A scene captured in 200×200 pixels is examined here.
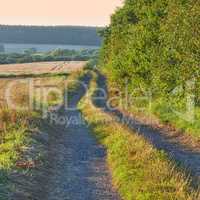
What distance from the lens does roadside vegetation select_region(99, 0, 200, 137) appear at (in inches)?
864

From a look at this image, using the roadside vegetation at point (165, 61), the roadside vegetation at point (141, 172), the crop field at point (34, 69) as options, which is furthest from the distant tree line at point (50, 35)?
the roadside vegetation at point (141, 172)

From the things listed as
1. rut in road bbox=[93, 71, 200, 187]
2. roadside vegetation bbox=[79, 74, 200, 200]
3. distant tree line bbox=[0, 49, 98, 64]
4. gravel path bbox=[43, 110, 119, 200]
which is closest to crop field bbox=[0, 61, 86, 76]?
distant tree line bbox=[0, 49, 98, 64]

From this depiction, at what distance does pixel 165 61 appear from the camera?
987 inches

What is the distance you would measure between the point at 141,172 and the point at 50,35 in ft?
576

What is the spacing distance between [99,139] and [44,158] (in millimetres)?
6688

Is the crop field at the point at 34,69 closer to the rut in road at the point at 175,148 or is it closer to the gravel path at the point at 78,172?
the rut in road at the point at 175,148

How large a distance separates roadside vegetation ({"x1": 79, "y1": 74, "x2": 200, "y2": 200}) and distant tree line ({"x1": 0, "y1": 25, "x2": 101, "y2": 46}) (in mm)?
163181

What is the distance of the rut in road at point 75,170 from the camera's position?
1617 cm

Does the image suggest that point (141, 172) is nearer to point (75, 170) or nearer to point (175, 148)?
point (75, 170)

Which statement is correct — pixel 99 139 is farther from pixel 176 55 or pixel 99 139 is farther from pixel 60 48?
pixel 60 48

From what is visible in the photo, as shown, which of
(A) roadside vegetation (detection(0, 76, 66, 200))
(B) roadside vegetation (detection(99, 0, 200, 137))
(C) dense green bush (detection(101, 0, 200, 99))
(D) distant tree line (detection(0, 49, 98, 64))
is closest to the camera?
(A) roadside vegetation (detection(0, 76, 66, 200))

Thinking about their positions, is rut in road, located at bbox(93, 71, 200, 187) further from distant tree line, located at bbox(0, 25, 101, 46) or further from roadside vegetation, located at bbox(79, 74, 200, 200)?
distant tree line, located at bbox(0, 25, 101, 46)

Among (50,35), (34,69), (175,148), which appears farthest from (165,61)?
(50,35)

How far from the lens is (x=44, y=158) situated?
20031mm
